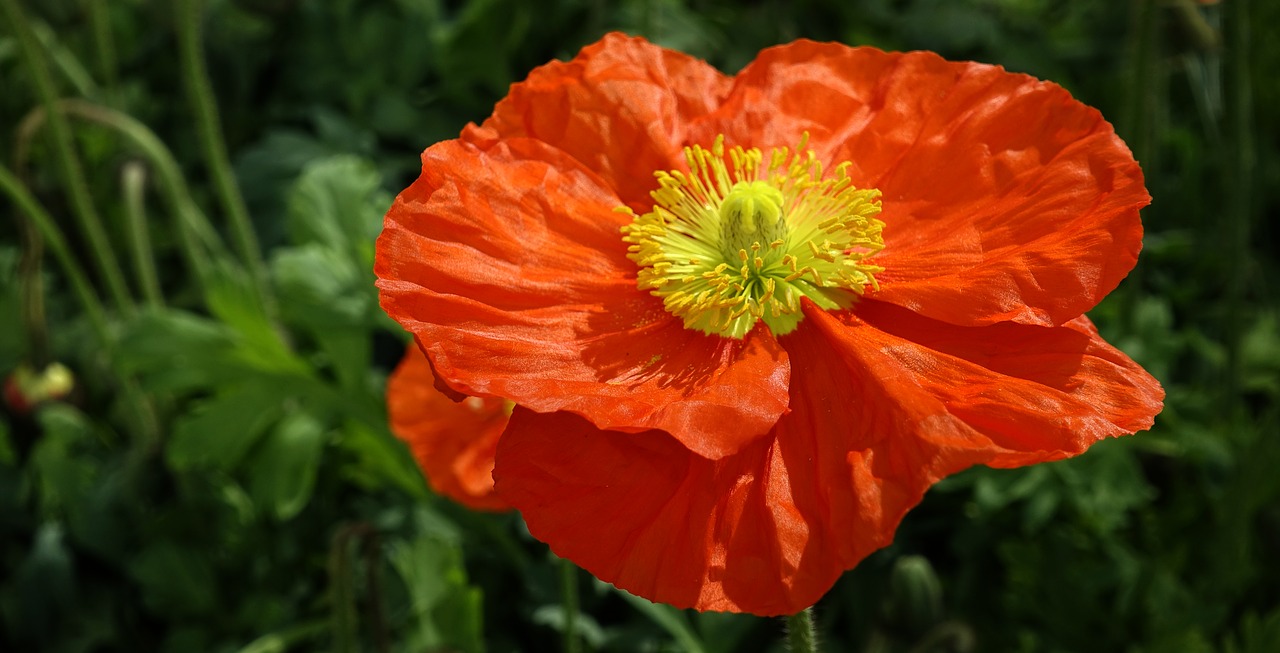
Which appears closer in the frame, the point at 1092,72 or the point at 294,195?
the point at 294,195

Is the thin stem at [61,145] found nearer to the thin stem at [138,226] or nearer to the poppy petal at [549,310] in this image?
the thin stem at [138,226]

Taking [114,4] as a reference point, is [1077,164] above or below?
above

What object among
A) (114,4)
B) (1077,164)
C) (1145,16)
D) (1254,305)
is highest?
(1077,164)

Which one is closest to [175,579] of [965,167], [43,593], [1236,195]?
[43,593]

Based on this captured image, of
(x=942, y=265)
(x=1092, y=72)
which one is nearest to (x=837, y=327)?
(x=942, y=265)

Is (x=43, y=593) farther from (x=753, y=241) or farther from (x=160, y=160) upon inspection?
(x=753, y=241)

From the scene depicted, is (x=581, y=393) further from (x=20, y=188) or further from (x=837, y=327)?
(x=20, y=188)

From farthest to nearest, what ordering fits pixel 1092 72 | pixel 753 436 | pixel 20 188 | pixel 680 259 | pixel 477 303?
pixel 1092 72, pixel 20 188, pixel 680 259, pixel 477 303, pixel 753 436

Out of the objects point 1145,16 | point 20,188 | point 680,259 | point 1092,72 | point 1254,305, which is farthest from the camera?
point 1092,72
